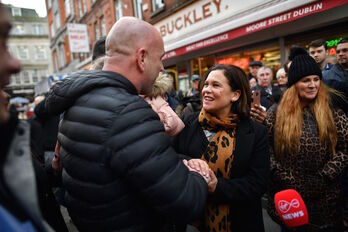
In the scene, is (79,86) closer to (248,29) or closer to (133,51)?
(133,51)

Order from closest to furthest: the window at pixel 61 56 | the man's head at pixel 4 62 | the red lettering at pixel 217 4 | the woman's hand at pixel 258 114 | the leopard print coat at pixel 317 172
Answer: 1. the man's head at pixel 4 62
2. the leopard print coat at pixel 317 172
3. the woman's hand at pixel 258 114
4. the red lettering at pixel 217 4
5. the window at pixel 61 56

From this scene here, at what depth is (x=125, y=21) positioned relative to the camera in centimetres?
135

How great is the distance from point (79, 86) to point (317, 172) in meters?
2.09

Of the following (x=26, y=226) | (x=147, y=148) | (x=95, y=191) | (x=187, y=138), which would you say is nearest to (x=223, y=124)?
(x=187, y=138)

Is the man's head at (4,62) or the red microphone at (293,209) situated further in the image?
the red microphone at (293,209)

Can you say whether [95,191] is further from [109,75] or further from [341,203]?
[341,203]

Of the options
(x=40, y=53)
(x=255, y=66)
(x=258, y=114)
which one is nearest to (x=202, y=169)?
(x=258, y=114)

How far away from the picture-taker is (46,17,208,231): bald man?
1070mm

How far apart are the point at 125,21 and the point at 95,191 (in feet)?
2.97

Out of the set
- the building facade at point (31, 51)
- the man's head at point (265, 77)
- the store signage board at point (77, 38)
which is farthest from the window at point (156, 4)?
the building facade at point (31, 51)

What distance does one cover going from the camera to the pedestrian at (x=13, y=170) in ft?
2.40

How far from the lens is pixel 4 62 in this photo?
0.74m

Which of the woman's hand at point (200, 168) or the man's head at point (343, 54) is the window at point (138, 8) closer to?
the man's head at point (343, 54)

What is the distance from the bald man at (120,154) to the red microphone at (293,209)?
0.97 meters
